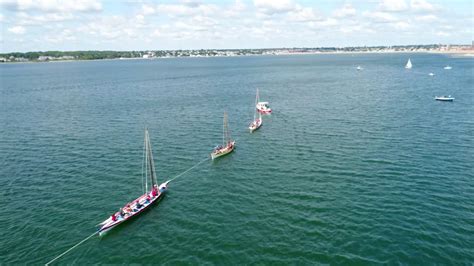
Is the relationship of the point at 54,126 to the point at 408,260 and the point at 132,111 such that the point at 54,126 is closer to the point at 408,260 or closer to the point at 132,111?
the point at 132,111

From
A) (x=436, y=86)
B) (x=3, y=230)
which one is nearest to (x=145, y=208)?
(x=3, y=230)

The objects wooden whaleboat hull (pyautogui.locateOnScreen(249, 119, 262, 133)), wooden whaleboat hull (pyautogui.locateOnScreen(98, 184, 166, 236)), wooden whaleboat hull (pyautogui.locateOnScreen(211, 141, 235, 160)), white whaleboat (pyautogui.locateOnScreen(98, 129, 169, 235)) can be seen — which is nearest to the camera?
wooden whaleboat hull (pyautogui.locateOnScreen(98, 184, 166, 236))

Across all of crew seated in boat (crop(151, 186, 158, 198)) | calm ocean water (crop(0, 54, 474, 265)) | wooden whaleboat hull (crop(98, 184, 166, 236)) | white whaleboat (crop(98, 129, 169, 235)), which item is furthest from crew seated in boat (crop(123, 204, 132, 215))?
crew seated in boat (crop(151, 186, 158, 198))

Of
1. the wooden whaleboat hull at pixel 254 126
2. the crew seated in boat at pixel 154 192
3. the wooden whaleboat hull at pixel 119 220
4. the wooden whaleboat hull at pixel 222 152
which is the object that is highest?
the wooden whaleboat hull at pixel 254 126

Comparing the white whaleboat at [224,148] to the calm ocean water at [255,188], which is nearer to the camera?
the calm ocean water at [255,188]

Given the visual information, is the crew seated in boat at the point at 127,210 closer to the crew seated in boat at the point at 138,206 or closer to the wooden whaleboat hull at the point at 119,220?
the wooden whaleboat hull at the point at 119,220

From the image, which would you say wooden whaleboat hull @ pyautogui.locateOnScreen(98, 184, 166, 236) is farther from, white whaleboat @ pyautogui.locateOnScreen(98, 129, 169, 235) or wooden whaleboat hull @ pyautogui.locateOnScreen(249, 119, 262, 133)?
wooden whaleboat hull @ pyautogui.locateOnScreen(249, 119, 262, 133)

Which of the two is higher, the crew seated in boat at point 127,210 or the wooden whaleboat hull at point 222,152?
the wooden whaleboat hull at point 222,152

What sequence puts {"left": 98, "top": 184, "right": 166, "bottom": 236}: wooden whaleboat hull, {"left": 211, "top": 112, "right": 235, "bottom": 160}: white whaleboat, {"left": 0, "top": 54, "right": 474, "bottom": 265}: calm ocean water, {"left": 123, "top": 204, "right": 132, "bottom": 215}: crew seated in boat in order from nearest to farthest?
{"left": 0, "top": 54, "right": 474, "bottom": 265}: calm ocean water, {"left": 98, "top": 184, "right": 166, "bottom": 236}: wooden whaleboat hull, {"left": 123, "top": 204, "right": 132, "bottom": 215}: crew seated in boat, {"left": 211, "top": 112, "right": 235, "bottom": 160}: white whaleboat

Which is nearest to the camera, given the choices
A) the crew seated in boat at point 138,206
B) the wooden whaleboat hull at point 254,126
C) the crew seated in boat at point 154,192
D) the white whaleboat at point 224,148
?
the crew seated in boat at point 138,206

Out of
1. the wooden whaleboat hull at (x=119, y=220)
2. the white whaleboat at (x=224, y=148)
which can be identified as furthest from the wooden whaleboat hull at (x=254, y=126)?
the wooden whaleboat hull at (x=119, y=220)
